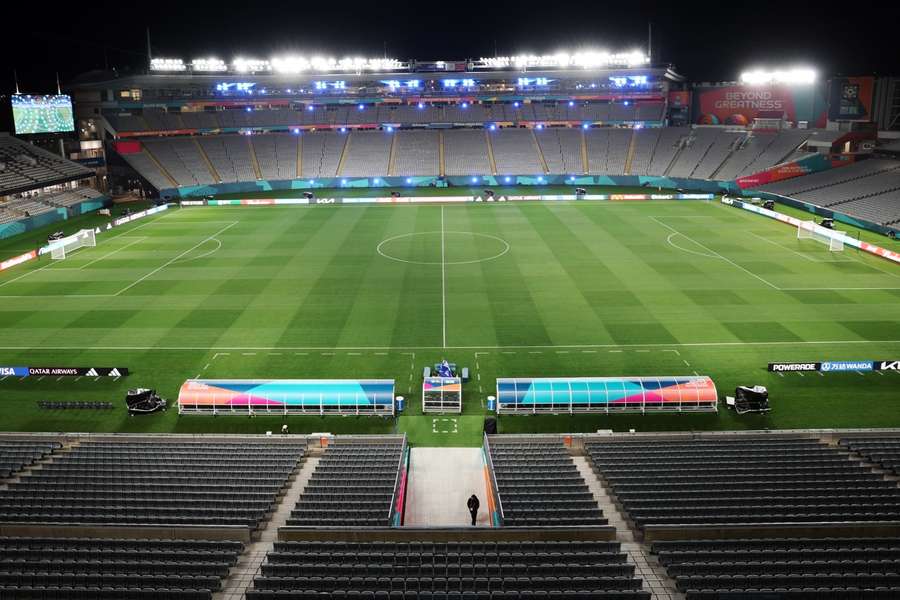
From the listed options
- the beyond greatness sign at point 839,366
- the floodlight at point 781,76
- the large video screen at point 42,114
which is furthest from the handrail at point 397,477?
the floodlight at point 781,76

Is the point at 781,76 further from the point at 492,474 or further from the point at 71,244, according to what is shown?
the point at 492,474

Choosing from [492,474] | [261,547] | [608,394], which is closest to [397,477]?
[492,474]

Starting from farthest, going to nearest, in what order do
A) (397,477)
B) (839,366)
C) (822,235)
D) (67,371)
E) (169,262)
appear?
1. (822,235)
2. (169,262)
3. (67,371)
4. (839,366)
5. (397,477)

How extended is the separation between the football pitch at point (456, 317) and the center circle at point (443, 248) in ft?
1.04

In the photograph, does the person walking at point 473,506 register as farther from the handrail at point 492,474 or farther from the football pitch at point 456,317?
the football pitch at point 456,317

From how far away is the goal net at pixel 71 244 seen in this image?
2157 inches

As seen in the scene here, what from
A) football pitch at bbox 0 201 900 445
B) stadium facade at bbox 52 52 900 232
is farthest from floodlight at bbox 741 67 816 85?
football pitch at bbox 0 201 900 445

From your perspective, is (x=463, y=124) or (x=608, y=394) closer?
(x=608, y=394)

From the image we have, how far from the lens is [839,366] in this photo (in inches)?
1238

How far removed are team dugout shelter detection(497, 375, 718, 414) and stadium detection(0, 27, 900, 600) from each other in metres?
0.13

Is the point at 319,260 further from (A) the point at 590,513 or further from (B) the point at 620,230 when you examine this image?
(A) the point at 590,513

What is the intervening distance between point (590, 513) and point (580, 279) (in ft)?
99.4

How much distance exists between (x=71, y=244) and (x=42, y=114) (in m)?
29.2

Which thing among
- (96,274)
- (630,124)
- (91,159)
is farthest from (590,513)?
(630,124)
